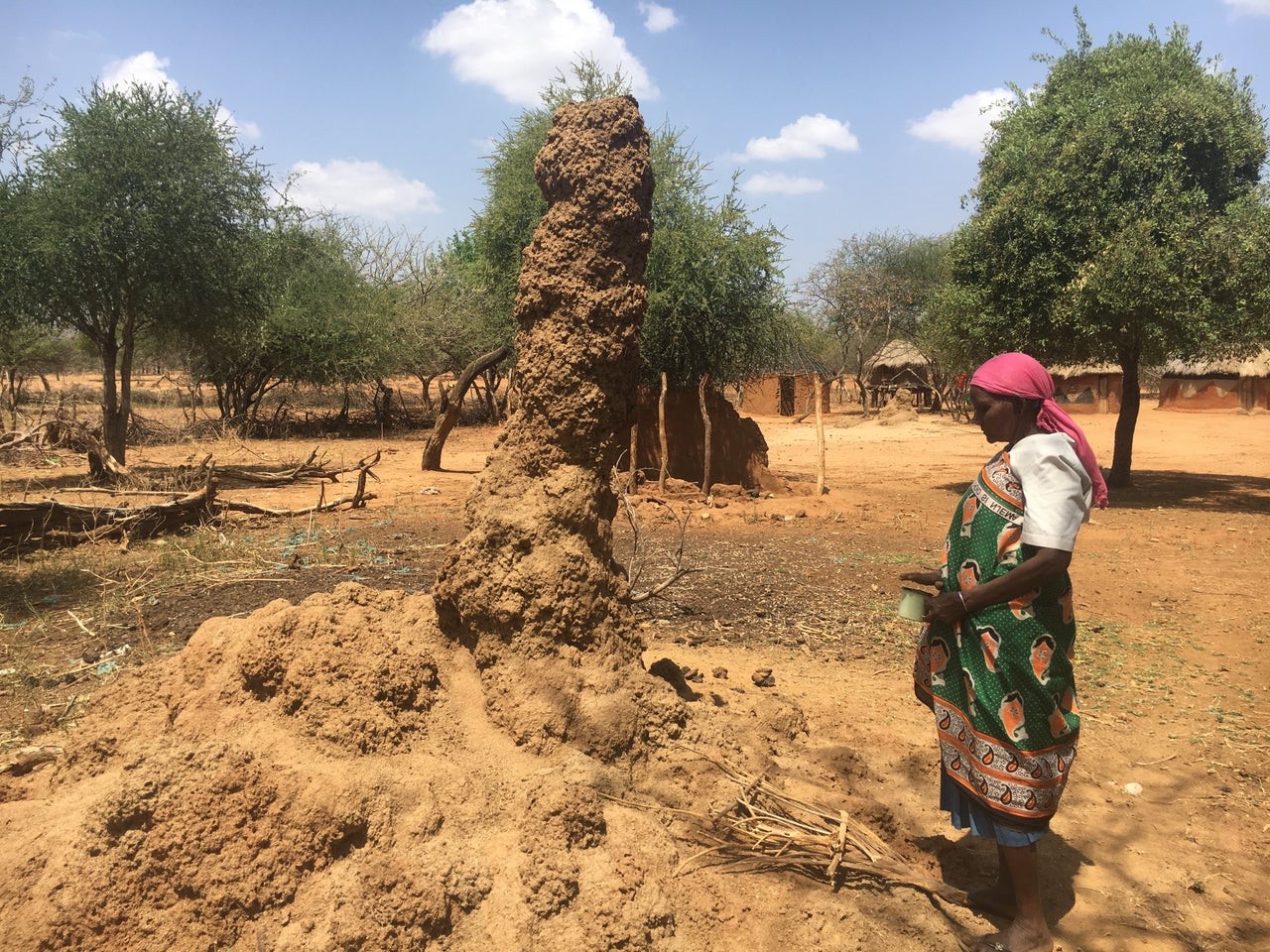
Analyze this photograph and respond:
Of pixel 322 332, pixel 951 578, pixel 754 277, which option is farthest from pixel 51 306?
pixel 951 578

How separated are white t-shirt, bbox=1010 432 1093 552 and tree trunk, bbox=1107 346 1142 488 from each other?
38.5ft

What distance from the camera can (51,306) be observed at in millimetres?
13219

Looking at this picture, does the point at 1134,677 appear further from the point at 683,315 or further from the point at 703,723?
the point at 683,315

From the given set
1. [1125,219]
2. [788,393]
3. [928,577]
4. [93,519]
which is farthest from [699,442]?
[788,393]

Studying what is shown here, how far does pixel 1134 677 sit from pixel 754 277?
9.90 m

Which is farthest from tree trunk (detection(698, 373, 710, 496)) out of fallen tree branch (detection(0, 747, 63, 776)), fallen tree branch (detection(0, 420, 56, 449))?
fallen tree branch (detection(0, 747, 63, 776))

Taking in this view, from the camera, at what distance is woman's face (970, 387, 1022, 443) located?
255cm

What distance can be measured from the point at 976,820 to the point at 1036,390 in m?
1.43

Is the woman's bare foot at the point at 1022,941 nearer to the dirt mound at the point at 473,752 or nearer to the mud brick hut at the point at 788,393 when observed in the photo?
the dirt mound at the point at 473,752

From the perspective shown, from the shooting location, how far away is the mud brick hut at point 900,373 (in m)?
33.4

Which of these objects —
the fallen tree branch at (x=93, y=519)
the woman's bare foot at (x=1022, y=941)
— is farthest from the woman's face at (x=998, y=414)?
the fallen tree branch at (x=93, y=519)

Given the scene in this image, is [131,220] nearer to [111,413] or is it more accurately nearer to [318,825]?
[111,413]

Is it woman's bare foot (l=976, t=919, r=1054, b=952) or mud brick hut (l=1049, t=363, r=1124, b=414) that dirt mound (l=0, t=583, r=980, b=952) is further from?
mud brick hut (l=1049, t=363, r=1124, b=414)

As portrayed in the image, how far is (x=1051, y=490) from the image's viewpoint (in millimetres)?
2385
